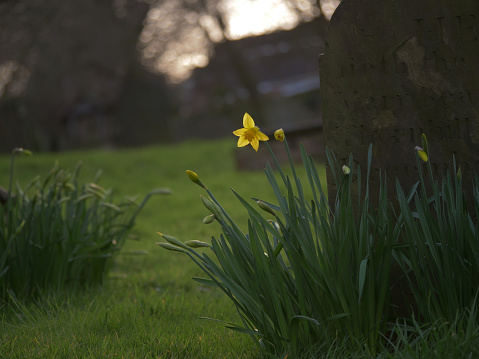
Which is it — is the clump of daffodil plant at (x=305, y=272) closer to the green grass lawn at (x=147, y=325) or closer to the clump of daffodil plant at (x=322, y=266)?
the clump of daffodil plant at (x=322, y=266)

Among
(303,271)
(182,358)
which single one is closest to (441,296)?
(303,271)

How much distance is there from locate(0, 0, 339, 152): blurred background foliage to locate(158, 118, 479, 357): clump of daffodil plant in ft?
39.9

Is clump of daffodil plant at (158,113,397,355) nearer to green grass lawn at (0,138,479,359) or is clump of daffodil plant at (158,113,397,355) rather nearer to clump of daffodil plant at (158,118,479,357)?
clump of daffodil plant at (158,118,479,357)

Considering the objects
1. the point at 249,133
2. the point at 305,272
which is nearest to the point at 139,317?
the point at 305,272

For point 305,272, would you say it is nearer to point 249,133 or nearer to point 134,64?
point 249,133

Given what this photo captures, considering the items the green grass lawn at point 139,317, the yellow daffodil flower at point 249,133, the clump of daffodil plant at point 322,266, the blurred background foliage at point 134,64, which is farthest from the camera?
the blurred background foliage at point 134,64

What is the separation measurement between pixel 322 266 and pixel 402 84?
907mm

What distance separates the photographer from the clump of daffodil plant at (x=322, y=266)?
196cm

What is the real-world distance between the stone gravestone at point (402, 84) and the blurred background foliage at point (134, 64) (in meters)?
11.7

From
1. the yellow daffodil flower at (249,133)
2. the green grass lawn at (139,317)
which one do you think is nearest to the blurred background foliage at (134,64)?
the green grass lawn at (139,317)

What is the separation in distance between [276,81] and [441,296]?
32180 mm

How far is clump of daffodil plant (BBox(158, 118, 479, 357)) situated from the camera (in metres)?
1.96

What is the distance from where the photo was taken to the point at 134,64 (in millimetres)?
18625

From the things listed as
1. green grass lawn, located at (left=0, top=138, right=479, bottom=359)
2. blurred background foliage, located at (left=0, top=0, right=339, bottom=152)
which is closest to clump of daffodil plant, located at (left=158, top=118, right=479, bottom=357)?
green grass lawn, located at (left=0, top=138, right=479, bottom=359)
